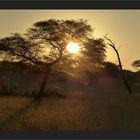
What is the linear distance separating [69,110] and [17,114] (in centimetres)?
101

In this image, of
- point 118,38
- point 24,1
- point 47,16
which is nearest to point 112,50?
point 118,38

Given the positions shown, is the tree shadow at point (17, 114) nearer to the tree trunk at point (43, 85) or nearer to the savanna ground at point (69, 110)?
the savanna ground at point (69, 110)

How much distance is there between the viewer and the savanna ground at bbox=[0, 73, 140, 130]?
27.5ft

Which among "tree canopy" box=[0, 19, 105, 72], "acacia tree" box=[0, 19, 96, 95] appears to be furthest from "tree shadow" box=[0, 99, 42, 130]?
"tree canopy" box=[0, 19, 105, 72]

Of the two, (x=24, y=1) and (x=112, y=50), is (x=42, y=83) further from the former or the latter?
(x=24, y=1)

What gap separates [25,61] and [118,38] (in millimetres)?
2995

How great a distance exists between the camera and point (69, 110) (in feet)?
30.5

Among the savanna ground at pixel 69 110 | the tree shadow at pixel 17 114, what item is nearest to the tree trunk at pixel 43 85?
the savanna ground at pixel 69 110

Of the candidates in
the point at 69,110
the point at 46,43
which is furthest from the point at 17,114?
the point at 46,43

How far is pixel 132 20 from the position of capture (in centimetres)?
855

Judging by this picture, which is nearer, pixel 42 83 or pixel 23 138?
pixel 23 138

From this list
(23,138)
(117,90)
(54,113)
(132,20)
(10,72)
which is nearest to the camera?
(23,138)

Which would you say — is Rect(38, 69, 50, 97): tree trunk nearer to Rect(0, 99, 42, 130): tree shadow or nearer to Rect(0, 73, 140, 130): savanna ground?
Rect(0, 73, 140, 130): savanna ground

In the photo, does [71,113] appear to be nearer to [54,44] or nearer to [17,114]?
[17,114]
